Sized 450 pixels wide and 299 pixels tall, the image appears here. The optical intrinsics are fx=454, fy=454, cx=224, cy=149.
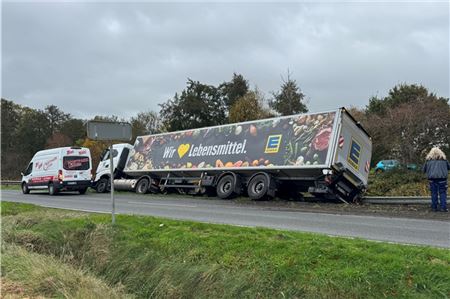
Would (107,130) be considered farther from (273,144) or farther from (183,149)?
(183,149)

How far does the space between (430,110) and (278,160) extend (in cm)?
875

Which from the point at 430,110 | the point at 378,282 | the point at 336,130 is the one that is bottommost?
the point at 378,282

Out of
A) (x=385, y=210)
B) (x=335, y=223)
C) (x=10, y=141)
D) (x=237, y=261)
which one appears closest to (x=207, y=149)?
(x=385, y=210)

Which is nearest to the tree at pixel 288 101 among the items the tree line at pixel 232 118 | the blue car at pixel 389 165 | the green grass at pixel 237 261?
the tree line at pixel 232 118

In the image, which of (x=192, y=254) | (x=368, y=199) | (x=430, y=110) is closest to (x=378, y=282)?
(x=192, y=254)

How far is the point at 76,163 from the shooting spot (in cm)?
2434

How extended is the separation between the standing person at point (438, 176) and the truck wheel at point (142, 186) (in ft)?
47.4

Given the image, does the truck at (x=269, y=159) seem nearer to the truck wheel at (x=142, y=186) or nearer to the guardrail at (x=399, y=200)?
the truck wheel at (x=142, y=186)

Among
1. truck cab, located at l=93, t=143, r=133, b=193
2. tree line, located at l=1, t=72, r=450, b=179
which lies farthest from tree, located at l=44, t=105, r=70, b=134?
truck cab, located at l=93, t=143, r=133, b=193

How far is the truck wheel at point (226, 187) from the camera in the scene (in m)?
18.5

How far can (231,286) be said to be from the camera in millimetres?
6004

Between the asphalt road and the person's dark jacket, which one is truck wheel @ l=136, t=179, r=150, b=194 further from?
the person's dark jacket

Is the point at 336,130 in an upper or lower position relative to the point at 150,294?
upper

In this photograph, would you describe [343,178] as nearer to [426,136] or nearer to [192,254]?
[426,136]
